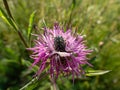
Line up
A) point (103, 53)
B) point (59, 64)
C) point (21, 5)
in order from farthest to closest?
point (21, 5), point (103, 53), point (59, 64)

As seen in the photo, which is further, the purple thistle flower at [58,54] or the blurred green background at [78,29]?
the blurred green background at [78,29]

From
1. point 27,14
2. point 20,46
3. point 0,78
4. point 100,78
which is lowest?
point 100,78

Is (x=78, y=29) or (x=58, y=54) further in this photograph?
(x=78, y=29)

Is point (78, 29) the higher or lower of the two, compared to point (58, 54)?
higher

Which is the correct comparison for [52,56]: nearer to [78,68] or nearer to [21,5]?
[78,68]

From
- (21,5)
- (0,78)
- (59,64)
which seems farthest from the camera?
(21,5)

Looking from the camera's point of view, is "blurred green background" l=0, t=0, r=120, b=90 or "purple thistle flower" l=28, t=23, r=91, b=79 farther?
"blurred green background" l=0, t=0, r=120, b=90


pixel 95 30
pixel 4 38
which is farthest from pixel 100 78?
pixel 4 38

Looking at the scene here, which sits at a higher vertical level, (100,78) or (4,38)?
(4,38)
